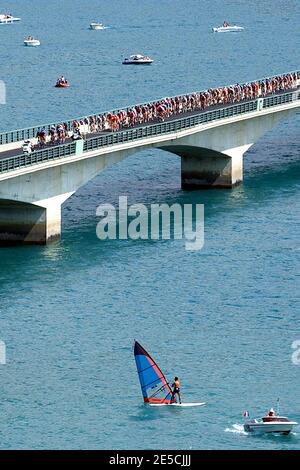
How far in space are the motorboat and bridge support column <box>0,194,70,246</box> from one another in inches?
1556

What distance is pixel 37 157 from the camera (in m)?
133

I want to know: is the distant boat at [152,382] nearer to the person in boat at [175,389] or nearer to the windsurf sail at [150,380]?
the windsurf sail at [150,380]

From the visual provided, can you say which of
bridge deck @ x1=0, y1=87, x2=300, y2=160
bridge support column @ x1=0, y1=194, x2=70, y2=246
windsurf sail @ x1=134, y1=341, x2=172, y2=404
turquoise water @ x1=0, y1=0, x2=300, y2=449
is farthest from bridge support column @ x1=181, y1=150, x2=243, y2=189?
windsurf sail @ x1=134, y1=341, x2=172, y2=404

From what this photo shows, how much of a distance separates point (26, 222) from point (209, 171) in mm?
25922

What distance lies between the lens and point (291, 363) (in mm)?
108562

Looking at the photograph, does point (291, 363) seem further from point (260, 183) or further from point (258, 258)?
point (260, 183)

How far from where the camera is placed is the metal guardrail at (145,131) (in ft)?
433

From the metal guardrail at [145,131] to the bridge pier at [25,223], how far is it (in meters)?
3.57

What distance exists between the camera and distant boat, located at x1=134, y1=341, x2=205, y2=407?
103m

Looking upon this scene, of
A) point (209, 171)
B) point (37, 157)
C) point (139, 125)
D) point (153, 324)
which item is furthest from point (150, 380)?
point (209, 171)

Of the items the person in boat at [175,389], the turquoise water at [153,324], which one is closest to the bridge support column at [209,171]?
the turquoise water at [153,324]

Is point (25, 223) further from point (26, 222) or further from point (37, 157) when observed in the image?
point (37, 157)

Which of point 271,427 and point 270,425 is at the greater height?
point 270,425
